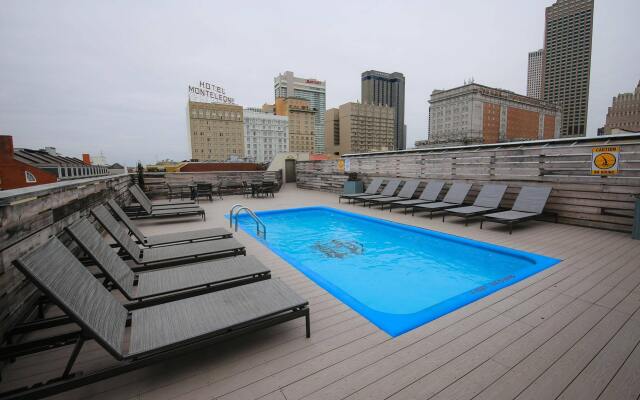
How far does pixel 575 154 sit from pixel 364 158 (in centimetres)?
633

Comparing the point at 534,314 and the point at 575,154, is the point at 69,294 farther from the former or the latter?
the point at 575,154

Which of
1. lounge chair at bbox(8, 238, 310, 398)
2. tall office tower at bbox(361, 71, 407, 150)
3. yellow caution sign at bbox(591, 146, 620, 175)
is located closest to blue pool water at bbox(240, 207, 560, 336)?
lounge chair at bbox(8, 238, 310, 398)

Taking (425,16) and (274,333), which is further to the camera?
(425,16)

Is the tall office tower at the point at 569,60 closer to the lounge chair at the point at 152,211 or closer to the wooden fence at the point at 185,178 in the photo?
the wooden fence at the point at 185,178

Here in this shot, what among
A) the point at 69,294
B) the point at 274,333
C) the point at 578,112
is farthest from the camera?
the point at 578,112

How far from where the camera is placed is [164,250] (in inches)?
139

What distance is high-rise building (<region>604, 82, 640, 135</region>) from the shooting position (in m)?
65.2

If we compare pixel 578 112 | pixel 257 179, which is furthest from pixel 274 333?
pixel 578 112

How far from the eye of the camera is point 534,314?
2453 mm

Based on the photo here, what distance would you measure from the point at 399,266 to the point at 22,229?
431 cm

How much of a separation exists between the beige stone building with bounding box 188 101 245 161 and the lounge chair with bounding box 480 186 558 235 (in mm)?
75652

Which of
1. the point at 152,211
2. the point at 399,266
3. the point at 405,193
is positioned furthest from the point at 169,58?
the point at 399,266

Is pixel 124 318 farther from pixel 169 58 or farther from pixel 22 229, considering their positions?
pixel 169 58

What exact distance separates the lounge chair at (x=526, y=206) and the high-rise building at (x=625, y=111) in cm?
8534
